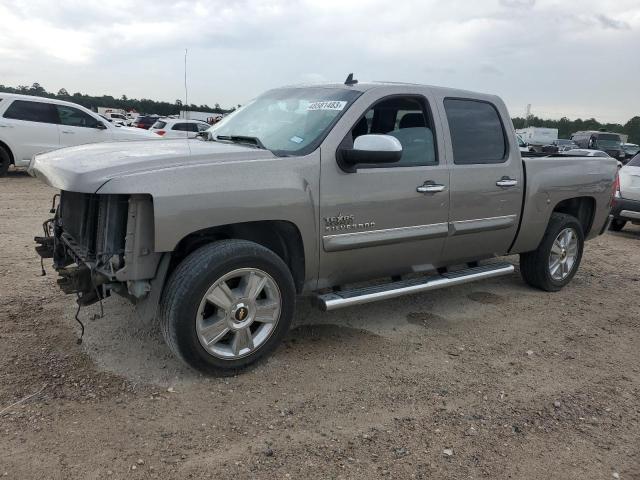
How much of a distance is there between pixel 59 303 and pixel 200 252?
1853 millimetres

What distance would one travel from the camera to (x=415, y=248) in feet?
13.8

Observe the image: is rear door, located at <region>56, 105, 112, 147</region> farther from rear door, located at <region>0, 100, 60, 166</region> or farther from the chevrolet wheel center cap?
the chevrolet wheel center cap

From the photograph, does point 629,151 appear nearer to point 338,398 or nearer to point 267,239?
point 267,239

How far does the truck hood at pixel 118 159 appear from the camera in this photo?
2.92m

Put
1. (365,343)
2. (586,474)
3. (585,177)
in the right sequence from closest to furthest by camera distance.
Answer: (586,474), (365,343), (585,177)

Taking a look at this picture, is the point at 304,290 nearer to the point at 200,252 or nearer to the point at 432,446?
the point at 200,252

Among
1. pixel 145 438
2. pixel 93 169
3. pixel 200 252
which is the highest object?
→ pixel 93 169

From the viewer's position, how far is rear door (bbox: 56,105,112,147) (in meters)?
12.3

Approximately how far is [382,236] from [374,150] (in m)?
0.68

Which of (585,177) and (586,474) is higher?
(585,177)

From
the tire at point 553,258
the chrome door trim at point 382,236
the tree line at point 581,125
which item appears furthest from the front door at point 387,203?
the tree line at point 581,125

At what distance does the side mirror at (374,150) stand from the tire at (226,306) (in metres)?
0.86

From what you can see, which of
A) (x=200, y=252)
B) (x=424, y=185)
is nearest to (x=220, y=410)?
(x=200, y=252)

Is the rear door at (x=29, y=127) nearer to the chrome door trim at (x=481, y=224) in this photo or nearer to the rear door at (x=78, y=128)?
the rear door at (x=78, y=128)
